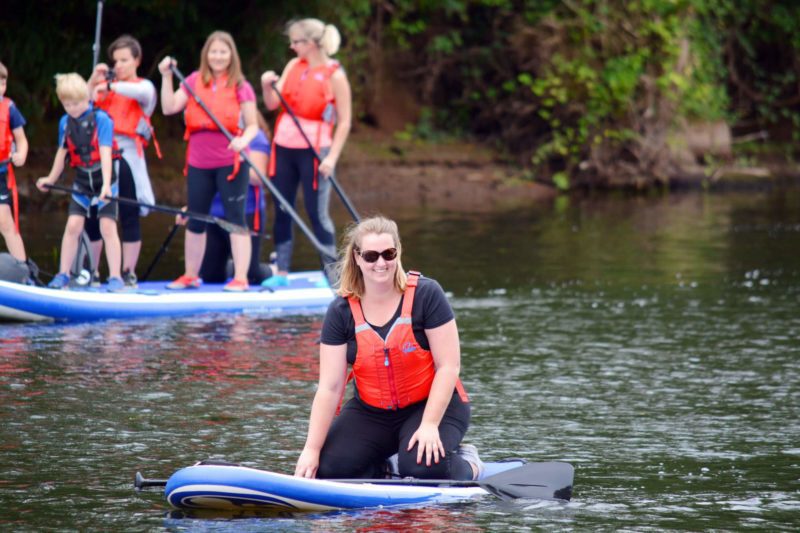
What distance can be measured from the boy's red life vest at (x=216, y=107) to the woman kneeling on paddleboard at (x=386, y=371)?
4717 mm

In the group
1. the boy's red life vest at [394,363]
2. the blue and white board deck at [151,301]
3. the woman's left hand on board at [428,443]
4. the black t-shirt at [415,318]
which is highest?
the black t-shirt at [415,318]

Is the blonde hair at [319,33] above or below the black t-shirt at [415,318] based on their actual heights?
above

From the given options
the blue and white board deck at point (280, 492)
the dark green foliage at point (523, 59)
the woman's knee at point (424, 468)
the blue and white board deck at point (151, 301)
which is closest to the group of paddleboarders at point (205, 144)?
the blue and white board deck at point (151, 301)

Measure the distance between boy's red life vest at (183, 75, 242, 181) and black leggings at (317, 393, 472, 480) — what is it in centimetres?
477

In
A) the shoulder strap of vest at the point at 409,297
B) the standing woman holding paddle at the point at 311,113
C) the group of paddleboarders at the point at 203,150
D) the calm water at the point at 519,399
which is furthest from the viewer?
the standing woman holding paddle at the point at 311,113

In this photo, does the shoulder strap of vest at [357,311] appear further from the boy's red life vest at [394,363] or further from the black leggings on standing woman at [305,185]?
the black leggings on standing woman at [305,185]

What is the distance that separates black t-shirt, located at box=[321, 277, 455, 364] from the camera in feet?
18.7

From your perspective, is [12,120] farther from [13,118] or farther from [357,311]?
[357,311]

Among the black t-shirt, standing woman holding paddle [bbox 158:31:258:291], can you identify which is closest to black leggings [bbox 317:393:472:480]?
the black t-shirt

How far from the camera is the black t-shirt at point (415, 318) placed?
569 cm

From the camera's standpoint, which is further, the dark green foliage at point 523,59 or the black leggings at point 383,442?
the dark green foliage at point 523,59

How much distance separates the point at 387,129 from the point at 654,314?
1346cm

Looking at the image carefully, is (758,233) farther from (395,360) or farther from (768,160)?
(395,360)

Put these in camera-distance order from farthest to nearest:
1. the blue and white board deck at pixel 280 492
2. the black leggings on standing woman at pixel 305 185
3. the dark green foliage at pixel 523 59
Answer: the dark green foliage at pixel 523 59 < the black leggings on standing woman at pixel 305 185 < the blue and white board deck at pixel 280 492
